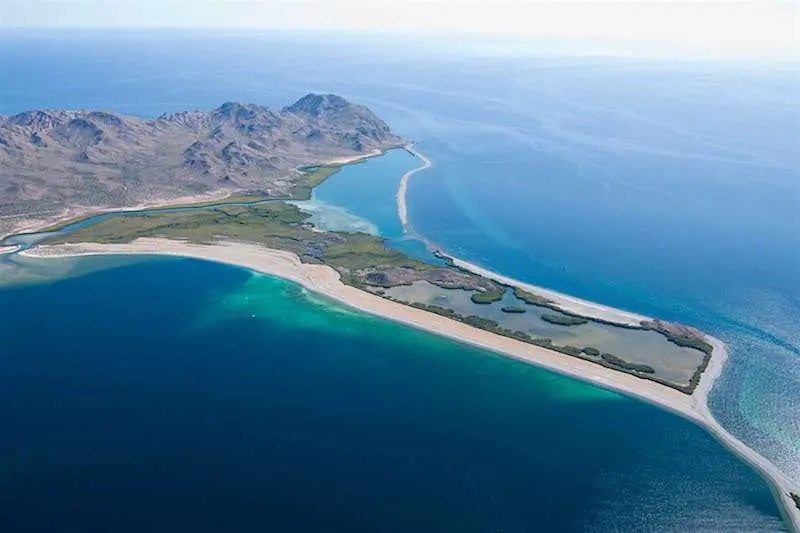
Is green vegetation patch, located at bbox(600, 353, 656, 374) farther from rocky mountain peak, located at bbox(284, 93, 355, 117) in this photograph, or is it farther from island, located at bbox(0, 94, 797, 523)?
rocky mountain peak, located at bbox(284, 93, 355, 117)

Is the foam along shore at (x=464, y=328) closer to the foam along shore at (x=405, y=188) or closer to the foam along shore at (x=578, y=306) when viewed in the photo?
the foam along shore at (x=578, y=306)

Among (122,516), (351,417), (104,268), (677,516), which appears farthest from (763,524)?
(104,268)

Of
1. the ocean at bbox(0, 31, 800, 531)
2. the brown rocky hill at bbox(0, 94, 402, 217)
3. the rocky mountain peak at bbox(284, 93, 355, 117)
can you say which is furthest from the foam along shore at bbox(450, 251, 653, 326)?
the rocky mountain peak at bbox(284, 93, 355, 117)

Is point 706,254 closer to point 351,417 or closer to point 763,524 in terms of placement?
point 763,524

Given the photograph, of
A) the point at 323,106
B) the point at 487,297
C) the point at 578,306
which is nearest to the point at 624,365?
the point at 578,306

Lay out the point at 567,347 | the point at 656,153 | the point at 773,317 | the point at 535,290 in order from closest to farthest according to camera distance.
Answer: the point at 567,347 → the point at 773,317 → the point at 535,290 → the point at 656,153

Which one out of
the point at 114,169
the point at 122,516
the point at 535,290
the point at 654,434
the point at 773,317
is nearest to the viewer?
the point at 122,516

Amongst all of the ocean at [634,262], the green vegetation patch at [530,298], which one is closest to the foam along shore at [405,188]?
the ocean at [634,262]
